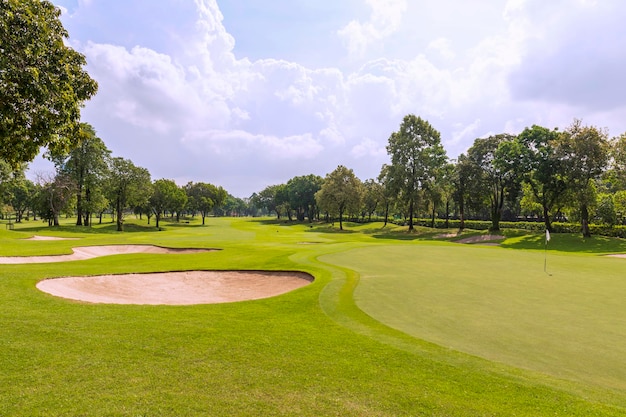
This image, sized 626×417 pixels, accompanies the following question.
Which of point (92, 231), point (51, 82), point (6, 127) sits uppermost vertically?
point (51, 82)

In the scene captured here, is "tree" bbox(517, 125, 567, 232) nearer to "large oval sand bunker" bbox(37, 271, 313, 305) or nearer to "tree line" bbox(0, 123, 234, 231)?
"large oval sand bunker" bbox(37, 271, 313, 305)

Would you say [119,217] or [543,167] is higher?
[543,167]

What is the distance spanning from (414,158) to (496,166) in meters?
15.1

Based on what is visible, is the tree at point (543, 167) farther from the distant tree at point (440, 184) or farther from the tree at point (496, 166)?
the distant tree at point (440, 184)

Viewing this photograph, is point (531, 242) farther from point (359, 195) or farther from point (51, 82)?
point (51, 82)

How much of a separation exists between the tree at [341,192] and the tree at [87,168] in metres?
50.0

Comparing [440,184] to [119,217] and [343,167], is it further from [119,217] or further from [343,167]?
[119,217]

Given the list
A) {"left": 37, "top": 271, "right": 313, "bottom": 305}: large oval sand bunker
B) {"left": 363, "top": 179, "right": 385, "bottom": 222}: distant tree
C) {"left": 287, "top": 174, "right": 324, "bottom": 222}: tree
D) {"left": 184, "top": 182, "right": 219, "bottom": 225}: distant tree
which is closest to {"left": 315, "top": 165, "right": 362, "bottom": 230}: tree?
{"left": 363, "top": 179, "right": 385, "bottom": 222}: distant tree

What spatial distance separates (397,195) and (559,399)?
64727 millimetres

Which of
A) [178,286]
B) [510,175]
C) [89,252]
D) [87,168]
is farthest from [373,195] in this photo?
[178,286]

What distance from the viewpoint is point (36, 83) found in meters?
11.0

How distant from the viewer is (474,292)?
49.1 feet

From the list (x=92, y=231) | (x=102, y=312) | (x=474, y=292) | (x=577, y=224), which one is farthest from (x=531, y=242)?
(x=92, y=231)

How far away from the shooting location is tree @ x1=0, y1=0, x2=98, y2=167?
35.6 feet
